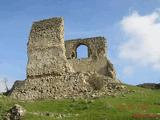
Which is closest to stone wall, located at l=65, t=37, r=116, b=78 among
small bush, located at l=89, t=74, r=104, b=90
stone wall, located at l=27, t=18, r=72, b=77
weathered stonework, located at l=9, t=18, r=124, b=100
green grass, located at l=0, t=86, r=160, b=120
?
weathered stonework, located at l=9, t=18, r=124, b=100

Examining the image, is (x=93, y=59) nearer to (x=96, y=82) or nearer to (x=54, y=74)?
(x=54, y=74)

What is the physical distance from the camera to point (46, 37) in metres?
67.2

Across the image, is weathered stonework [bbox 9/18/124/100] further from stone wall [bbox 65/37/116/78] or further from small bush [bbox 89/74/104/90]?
stone wall [bbox 65/37/116/78]

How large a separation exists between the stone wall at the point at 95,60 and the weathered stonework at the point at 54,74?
154mm

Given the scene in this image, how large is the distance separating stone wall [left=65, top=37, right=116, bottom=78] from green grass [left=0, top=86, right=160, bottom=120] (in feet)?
42.2

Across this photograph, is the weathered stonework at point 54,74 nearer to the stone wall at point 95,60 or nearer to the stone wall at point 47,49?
the stone wall at point 47,49

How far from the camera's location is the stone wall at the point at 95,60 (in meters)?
71.8

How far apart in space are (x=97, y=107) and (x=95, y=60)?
73.4 ft

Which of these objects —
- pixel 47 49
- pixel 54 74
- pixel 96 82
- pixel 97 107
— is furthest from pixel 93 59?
pixel 97 107

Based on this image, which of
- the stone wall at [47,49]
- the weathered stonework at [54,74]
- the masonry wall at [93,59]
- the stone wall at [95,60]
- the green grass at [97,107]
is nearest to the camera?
the green grass at [97,107]

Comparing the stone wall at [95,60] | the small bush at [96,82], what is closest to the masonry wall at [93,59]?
the stone wall at [95,60]

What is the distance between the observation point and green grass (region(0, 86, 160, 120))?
47.2 m

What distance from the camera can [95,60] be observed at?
241 feet

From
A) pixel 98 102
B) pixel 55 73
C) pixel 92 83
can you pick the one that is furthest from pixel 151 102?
pixel 55 73
